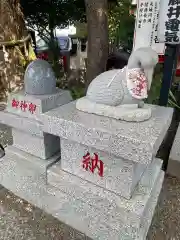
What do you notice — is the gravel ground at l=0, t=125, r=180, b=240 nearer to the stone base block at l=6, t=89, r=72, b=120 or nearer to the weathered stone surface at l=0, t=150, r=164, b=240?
the weathered stone surface at l=0, t=150, r=164, b=240

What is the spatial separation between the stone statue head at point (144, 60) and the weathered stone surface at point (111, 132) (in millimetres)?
347

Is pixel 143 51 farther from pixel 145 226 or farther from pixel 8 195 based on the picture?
pixel 8 195

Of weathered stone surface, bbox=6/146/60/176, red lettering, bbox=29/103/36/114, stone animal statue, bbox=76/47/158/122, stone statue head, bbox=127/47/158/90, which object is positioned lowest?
weathered stone surface, bbox=6/146/60/176

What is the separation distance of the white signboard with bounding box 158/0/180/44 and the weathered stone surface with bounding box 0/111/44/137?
169cm

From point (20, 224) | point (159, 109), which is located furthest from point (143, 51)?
point (20, 224)

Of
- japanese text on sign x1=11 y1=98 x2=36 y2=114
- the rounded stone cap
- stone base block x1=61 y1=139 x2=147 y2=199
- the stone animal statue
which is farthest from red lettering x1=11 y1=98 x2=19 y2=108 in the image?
the stone animal statue

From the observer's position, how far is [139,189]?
59.7 inches

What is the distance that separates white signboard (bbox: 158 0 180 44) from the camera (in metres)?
2.26

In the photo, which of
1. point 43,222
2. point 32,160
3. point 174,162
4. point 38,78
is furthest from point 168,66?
point 43,222

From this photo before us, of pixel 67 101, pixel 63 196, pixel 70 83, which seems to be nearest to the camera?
pixel 63 196

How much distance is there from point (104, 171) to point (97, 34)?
229cm

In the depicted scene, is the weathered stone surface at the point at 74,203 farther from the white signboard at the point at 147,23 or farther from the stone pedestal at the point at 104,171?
the white signboard at the point at 147,23

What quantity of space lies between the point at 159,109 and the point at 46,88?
0.94 meters

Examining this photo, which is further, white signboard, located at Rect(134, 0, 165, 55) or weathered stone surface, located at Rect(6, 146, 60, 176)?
white signboard, located at Rect(134, 0, 165, 55)
